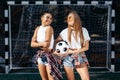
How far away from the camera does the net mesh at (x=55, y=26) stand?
8.77m

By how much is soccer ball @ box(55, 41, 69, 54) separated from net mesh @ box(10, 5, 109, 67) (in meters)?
1.78

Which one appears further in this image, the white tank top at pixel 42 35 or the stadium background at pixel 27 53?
the stadium background at pixel 27 53

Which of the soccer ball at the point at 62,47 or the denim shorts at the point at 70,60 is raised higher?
the soccer ball at the point at 62,47

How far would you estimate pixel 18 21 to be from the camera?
29.5 ft

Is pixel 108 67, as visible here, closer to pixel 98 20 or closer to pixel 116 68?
pixel 116 68

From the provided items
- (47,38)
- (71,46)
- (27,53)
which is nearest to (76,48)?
(71,46)

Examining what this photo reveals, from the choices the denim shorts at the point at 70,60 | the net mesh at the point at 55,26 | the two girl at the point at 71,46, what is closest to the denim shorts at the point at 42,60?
the two girl at the point at 71,46

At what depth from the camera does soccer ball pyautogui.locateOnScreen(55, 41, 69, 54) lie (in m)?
6.87

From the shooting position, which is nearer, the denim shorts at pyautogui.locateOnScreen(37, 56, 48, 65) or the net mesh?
the denim shorts at pyautogui.locateOnScreen(37, 56, 48, 65)

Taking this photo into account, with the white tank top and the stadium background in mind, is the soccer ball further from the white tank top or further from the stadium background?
the stadium background

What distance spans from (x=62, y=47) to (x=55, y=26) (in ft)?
6.21

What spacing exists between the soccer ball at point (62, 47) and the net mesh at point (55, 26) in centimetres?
178

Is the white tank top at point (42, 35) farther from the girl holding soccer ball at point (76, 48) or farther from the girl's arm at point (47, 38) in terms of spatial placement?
the girl holding soccer ball at point (76, 48)

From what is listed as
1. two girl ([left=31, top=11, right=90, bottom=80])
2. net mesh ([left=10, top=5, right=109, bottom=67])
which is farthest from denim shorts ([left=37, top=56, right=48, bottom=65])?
net mesh ([left=10, top=5, right=109, bottom=67])
